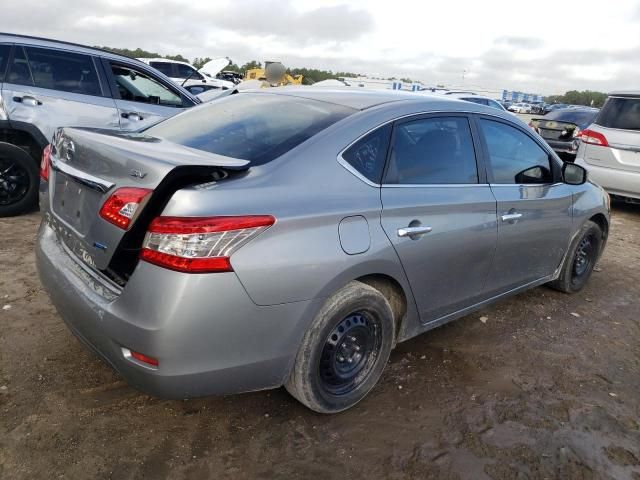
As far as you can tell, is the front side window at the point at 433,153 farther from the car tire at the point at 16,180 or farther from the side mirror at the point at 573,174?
the car tire at the point at 16,180

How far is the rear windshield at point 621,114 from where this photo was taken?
7.39 m

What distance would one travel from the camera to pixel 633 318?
167 inches

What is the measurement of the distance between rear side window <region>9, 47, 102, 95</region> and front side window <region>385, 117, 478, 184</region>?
14.1 feet

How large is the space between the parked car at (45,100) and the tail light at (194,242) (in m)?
3.58

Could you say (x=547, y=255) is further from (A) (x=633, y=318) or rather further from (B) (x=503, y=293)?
(A) (x=633, y=318)

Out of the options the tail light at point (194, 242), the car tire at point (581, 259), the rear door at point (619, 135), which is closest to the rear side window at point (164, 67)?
the rear door at point (619, 135)

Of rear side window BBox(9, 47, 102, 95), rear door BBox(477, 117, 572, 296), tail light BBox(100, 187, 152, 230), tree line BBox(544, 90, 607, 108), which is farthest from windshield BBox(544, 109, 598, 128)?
tree line BBox(544, 90, 607, 108)

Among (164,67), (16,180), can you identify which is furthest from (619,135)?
(164,67)

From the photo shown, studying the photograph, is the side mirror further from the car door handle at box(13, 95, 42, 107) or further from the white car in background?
the white car in background

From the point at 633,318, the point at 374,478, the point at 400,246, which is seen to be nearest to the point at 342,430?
the point at 374,478

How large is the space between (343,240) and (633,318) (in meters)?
3.15

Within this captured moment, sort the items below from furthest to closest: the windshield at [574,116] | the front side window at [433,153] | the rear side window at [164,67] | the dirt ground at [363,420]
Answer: the rear side window at [164,67], the windshield at [574,116], the front side window at [433,153], the dirt ground at [363,420]

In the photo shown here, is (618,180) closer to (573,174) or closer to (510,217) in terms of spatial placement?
(573,174)

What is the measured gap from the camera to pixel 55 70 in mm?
5660
